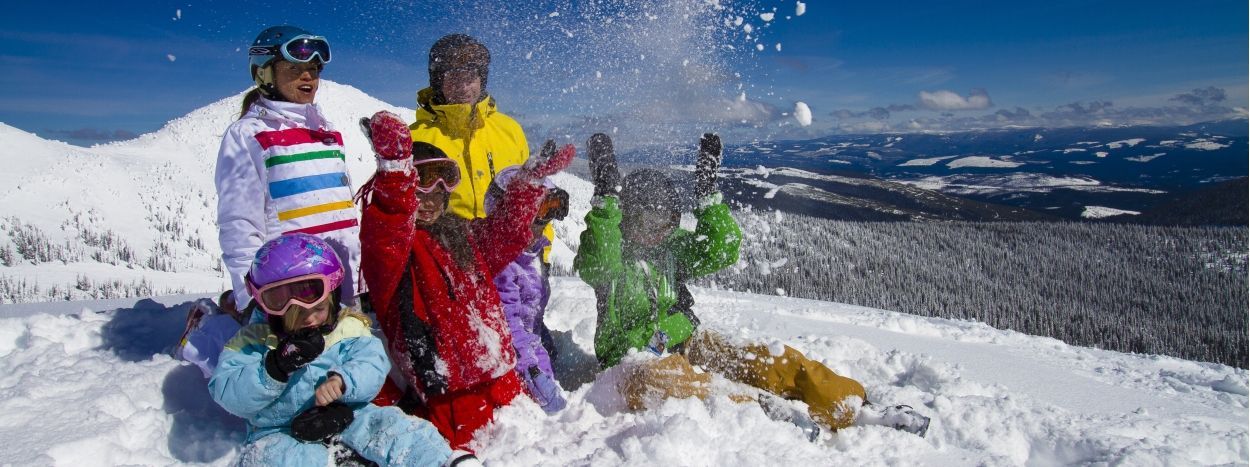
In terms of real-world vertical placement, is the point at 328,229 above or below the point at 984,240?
above

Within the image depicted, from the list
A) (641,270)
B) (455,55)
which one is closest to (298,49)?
(455,55)

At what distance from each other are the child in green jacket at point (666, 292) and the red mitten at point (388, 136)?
4.30 feet

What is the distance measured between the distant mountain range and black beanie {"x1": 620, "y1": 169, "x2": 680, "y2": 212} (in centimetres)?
16

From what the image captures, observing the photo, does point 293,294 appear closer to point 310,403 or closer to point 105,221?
point 310,403

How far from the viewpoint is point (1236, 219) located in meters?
43.4

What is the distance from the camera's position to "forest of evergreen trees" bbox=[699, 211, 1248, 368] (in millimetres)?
16109

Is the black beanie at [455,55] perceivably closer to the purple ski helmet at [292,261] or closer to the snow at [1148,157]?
the purple ski helmet at [292,261]

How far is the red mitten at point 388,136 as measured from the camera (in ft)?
7.67

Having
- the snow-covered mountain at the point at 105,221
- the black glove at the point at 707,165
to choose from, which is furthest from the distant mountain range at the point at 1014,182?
the snow-covered mountain at the point at 105,221

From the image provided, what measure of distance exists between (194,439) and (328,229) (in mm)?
1087

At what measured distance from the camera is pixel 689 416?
287cm

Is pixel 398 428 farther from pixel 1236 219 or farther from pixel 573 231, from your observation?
pixel 1236 219

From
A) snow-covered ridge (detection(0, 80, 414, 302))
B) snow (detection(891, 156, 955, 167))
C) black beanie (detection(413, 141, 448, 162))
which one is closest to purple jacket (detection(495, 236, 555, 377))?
black beanie (detection(413, 141, 448, 162))

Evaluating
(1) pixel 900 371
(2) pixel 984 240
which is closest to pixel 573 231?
(1) pixel 900 371
